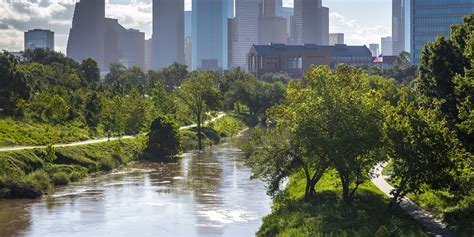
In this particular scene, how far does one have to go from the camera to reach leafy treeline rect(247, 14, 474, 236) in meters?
39.8

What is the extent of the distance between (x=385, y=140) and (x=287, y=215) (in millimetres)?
7903

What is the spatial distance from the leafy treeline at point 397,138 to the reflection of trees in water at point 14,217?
53.5ft

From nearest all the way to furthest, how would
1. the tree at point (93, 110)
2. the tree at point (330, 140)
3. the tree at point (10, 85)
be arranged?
the tree at point (330, 140)
the tree at point (10, 85)
the tree at point (93, 110)

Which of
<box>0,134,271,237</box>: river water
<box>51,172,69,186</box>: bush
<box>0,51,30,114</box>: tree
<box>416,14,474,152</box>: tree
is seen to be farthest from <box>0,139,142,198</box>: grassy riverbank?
<box>416,14,474,152</box>: tree

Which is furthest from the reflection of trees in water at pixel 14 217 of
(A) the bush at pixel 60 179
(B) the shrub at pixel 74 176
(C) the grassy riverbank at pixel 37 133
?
(C) the grassy riverbank at pixel 37 133

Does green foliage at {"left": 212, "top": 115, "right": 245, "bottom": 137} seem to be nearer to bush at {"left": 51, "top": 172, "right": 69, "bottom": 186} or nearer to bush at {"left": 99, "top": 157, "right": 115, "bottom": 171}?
bush at {"left": 99, "top": 157, "right": 115, "bottom": 171}

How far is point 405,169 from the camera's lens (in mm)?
41844

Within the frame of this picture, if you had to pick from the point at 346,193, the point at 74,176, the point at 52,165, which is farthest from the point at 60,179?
the point at 346,193

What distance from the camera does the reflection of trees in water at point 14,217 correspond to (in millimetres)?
48906

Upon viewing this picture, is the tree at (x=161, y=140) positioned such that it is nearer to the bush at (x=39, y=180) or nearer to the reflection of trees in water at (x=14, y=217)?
the bush at (x=39, y=180)

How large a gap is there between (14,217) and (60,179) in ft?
55.7

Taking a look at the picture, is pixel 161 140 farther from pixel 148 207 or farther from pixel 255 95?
pixel 255 95

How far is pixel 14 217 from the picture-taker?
A: 5341 cm

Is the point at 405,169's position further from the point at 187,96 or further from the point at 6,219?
the point at 187,96
